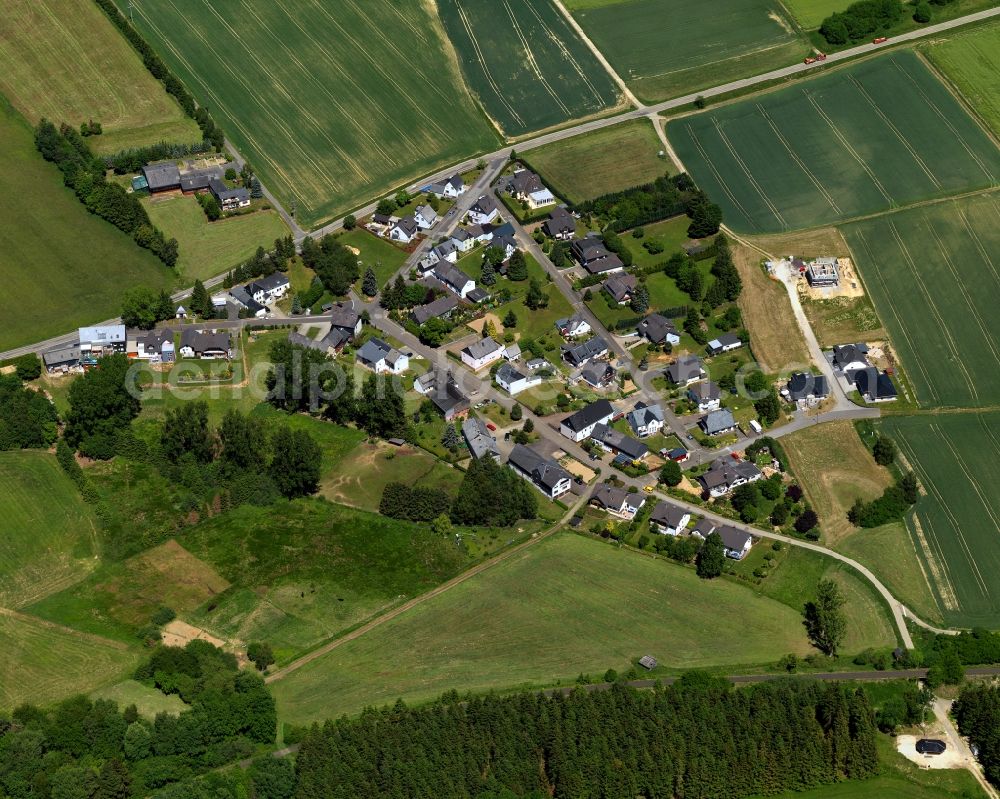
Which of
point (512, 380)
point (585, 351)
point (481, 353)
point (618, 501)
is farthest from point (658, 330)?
point (618, 501)

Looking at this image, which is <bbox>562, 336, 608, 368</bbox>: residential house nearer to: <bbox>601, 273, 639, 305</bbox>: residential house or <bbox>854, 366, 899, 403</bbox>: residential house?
<bbox>601, 273, 639, 305</bbox>: residential house

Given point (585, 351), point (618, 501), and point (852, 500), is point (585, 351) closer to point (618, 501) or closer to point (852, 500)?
point (618, 501)

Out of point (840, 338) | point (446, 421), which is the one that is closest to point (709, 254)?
point (840, 338)

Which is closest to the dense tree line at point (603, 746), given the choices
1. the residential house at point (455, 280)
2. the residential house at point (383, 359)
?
the residential house at point (383, 359)

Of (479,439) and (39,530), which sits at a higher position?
(479,439)

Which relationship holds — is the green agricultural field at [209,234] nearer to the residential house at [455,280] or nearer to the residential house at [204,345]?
the residential house at [204,345]

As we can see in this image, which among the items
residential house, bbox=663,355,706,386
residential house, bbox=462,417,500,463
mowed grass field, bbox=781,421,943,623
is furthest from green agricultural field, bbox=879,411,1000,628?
residential house, bbox=462,417,500,463
